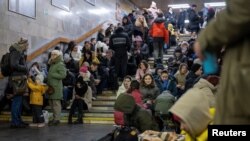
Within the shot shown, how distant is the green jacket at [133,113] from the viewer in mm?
5035

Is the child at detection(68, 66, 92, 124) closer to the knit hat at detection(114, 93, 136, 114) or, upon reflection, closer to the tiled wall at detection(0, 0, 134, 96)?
the tiled wall at detection(0, 0, 134, 96)

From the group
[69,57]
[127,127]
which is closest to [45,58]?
[69,57]

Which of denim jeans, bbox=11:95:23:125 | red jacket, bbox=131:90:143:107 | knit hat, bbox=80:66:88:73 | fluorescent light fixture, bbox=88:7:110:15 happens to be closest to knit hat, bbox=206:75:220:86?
red jacket, bbox=131:90:143:107

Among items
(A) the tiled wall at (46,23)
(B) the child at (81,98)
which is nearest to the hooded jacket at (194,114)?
(B) the child at (81,98)

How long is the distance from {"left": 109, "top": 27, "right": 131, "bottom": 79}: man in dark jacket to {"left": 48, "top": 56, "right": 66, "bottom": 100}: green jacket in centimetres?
271

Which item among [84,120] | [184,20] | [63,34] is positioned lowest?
[84,120]

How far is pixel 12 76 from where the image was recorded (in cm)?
866

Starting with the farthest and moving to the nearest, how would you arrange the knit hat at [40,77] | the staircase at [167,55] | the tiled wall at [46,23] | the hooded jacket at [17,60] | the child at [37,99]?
the staircase at [167,55] < the tiled wall at [46,23] < the knit hat at [40,77] < the child at [37,99] < the hooded jacket at [17,60]

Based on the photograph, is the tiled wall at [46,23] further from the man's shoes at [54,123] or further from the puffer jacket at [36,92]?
the man's shoes at [54,123]

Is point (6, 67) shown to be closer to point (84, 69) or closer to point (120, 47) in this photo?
point (84, 69)

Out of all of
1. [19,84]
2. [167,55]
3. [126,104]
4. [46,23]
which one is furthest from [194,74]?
[167,55]

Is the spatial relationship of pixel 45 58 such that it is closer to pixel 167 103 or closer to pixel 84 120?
pixel 84 120

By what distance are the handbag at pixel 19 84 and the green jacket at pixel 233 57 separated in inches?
290

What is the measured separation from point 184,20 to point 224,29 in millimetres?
18287
